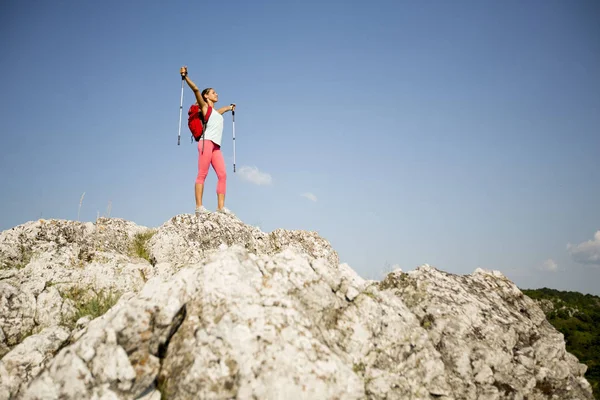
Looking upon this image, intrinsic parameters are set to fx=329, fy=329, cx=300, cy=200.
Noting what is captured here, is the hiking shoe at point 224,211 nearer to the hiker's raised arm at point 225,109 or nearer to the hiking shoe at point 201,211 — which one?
the hiking shoe at point 201,211

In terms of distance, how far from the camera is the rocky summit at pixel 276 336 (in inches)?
138

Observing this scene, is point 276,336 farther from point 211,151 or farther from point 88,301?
point 211,151

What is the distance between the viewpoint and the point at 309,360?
3.64 meters

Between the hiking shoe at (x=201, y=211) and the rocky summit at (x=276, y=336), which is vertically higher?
the hiking shoe at (x=201, y=211)

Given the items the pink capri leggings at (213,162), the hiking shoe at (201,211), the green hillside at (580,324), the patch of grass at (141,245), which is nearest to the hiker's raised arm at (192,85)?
the pink capri leggings at (213,162)

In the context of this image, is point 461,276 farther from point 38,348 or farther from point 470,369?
point 38,348

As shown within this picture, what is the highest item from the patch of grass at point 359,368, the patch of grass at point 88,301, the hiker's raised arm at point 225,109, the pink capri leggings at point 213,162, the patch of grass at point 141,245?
the hiker's raised arm at point 225,109

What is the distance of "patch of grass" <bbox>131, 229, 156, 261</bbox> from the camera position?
30.3ft

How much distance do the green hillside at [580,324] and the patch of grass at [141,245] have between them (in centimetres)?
1801

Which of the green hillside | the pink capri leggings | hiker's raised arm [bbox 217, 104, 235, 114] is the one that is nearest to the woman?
the pink capri leggings

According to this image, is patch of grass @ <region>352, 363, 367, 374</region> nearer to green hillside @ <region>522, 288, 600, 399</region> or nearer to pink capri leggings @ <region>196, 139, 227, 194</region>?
pink capri leggings @ <region>196, 139, 227, 194</region>

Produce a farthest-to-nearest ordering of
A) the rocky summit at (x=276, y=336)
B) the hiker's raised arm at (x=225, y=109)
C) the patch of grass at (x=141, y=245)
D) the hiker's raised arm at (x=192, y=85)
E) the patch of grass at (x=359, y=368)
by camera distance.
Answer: the hiker's raised arm at (x=225, y=109) → the hiker's raised arm at (x=192, y=85) → the patch of grass at (x=141, y=245) → the patch of grass at (x=359, y=368) → the rocky summit at (x=276, y=336)

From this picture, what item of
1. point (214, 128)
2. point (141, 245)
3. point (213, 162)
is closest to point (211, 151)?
point (213, 162)

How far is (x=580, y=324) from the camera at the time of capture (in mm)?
24391
